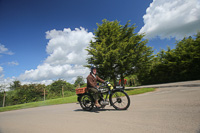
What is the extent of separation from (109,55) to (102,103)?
10933 mm

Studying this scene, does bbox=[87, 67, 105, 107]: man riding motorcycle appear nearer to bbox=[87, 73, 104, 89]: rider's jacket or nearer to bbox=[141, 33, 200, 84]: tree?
bbox=[87, 73, 104, 89]: rider's jacket

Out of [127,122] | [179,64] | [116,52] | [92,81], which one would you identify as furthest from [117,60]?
[179,64]

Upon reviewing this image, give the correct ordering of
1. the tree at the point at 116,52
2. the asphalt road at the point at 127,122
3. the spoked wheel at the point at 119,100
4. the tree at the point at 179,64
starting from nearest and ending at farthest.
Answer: the asphalt road at the point at 127,122, the spoked wheel at the point at 119,100, the tree at the point at 116,52, the tree at the point at 179,64

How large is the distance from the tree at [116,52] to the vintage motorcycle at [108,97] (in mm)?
10020

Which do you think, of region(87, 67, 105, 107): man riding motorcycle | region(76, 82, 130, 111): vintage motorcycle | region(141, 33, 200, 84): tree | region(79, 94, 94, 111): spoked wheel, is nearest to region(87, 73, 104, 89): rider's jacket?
region(87, 67, 105, 107): man riding motorcycle

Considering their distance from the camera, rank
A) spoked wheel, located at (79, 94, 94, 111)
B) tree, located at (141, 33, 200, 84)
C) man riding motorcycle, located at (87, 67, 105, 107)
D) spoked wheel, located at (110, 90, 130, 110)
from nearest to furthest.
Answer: spoked wheel, located at (110, 90, 130, 110), man riding motorcycle, located at (87, 67, 105, 107), spoked wheel, located at (79, 94, 94, 111), tree, located at (141, 33, 200, 84)

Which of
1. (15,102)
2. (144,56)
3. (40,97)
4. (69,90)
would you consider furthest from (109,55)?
(15,102)

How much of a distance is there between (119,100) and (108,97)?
0.53m

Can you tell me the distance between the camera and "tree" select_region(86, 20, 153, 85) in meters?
15.6

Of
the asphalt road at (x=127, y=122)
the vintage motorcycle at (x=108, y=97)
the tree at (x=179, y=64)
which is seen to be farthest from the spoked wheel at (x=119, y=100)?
the tree at (x=179, y=64)

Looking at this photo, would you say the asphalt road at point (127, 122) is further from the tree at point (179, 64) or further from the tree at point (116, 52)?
the tree at point (179, 64)

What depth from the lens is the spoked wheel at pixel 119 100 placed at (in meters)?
4.58

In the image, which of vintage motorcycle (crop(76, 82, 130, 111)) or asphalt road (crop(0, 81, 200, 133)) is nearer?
asphalt road (crop(0, 81, 200, 133))

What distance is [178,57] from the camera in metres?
23.1
